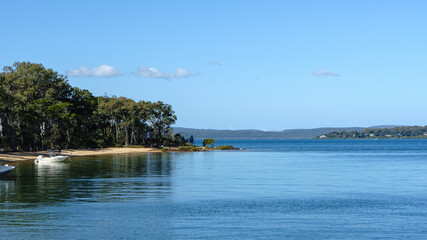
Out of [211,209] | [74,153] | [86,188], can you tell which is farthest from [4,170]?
[74,153]

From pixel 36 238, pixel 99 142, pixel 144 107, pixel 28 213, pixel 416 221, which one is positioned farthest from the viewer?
pixel 144 107

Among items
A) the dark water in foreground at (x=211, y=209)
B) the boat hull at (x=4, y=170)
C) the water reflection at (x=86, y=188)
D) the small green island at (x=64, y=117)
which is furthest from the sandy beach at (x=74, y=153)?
the dark water in foreground at (x=211, y=209)

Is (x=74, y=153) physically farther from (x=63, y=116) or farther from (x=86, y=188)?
(x=86, y=188)

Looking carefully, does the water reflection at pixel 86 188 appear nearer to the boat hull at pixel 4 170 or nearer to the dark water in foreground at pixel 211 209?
the dark water in foreground at pixel 211 209

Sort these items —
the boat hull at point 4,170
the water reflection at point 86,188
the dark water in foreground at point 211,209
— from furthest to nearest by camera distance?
the boat hull at point 4,170, the water reflection at point 86,188, the dark water in foreground at point 211,209

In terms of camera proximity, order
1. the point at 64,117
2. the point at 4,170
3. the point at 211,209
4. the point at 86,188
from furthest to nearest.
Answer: the point at 64,117
the point at 4,170
the point at 86,188
the point at 211,209

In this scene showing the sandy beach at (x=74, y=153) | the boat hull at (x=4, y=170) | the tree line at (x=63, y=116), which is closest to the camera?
the boat hull at (x=4, y=170)

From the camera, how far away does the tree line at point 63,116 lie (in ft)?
345

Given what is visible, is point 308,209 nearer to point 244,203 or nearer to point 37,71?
point 244,203

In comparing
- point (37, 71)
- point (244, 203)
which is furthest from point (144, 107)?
point (244, 203)

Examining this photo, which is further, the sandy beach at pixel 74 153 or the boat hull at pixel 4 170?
the sandy beach at pixel 74 153

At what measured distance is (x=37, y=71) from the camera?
11931cm

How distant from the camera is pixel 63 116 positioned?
121 meters

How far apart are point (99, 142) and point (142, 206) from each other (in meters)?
110
